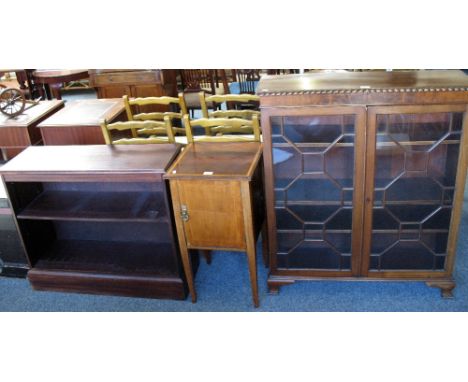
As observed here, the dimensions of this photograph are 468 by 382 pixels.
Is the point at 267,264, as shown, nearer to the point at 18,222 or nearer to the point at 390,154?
the point at 390,154

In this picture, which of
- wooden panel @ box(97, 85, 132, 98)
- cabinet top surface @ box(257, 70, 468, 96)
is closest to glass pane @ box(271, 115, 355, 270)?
cabinet top surface @ box(257, 70, 468, 96)

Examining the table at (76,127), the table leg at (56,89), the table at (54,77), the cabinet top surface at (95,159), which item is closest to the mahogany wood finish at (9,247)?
the cabinet top surface at (95,159)

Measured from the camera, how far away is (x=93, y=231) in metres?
2.56

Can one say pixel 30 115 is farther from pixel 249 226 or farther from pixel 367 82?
pixel 367 82

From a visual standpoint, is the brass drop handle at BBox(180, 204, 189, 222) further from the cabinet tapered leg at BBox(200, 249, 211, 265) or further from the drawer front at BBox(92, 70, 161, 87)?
the drawer front at BBox(92, 70, 161, 87)

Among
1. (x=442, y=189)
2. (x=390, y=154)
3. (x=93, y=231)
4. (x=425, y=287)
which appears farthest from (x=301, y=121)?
(x=93, y=231)

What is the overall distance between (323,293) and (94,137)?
1500 millimetres

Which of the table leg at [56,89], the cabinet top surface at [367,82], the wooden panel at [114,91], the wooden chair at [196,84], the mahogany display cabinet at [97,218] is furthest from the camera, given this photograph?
the table leg at [56,89]

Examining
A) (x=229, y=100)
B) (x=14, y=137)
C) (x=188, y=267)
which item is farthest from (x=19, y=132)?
(x=188, y=267)

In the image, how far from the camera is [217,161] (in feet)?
6.72

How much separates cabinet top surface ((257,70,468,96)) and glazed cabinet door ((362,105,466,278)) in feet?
0.27

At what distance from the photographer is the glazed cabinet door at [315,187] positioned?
1.85 m

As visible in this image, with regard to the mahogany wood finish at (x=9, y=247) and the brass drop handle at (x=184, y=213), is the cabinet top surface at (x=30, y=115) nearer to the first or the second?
the mahogany wood finish at (x=9, y=247)

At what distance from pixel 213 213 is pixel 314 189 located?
1.43ft
